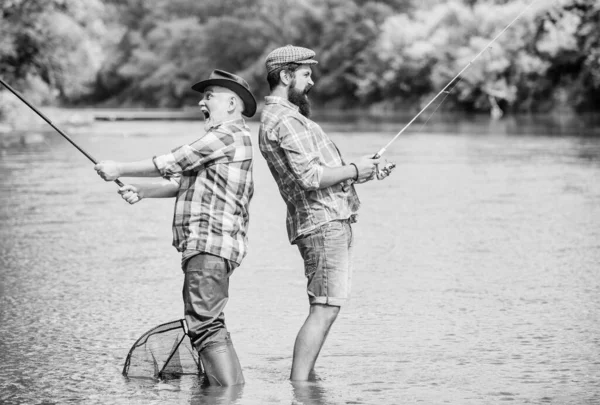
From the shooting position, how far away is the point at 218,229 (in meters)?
5.51

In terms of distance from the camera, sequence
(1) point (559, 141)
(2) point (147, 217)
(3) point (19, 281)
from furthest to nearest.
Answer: (1) point (559, 141) → (2) point (147, 217) → (3) point (19, 281)

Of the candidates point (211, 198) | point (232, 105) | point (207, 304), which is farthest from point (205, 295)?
point (232, 105)

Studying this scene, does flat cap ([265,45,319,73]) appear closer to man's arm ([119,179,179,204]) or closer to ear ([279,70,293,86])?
ear ([279,70,293,86])

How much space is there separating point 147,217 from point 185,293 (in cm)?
876

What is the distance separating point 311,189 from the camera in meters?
5.57

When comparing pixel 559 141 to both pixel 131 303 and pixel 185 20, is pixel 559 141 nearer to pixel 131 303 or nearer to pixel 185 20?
pixel 131 303

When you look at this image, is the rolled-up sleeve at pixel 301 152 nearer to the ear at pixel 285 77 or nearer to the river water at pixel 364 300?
the ear at pixel 285 77

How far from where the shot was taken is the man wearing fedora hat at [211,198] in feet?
18.0

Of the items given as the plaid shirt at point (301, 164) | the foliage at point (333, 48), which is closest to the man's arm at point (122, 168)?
the plaid shirt at point (301, 164)

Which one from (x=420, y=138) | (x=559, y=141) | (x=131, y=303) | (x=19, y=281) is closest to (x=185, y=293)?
(x=131, y=303)

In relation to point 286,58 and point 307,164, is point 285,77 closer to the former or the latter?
point 286,58

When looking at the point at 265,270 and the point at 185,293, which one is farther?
the point at 265,270

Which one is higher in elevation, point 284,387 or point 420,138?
point 420,138

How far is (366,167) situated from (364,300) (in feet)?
9.29
